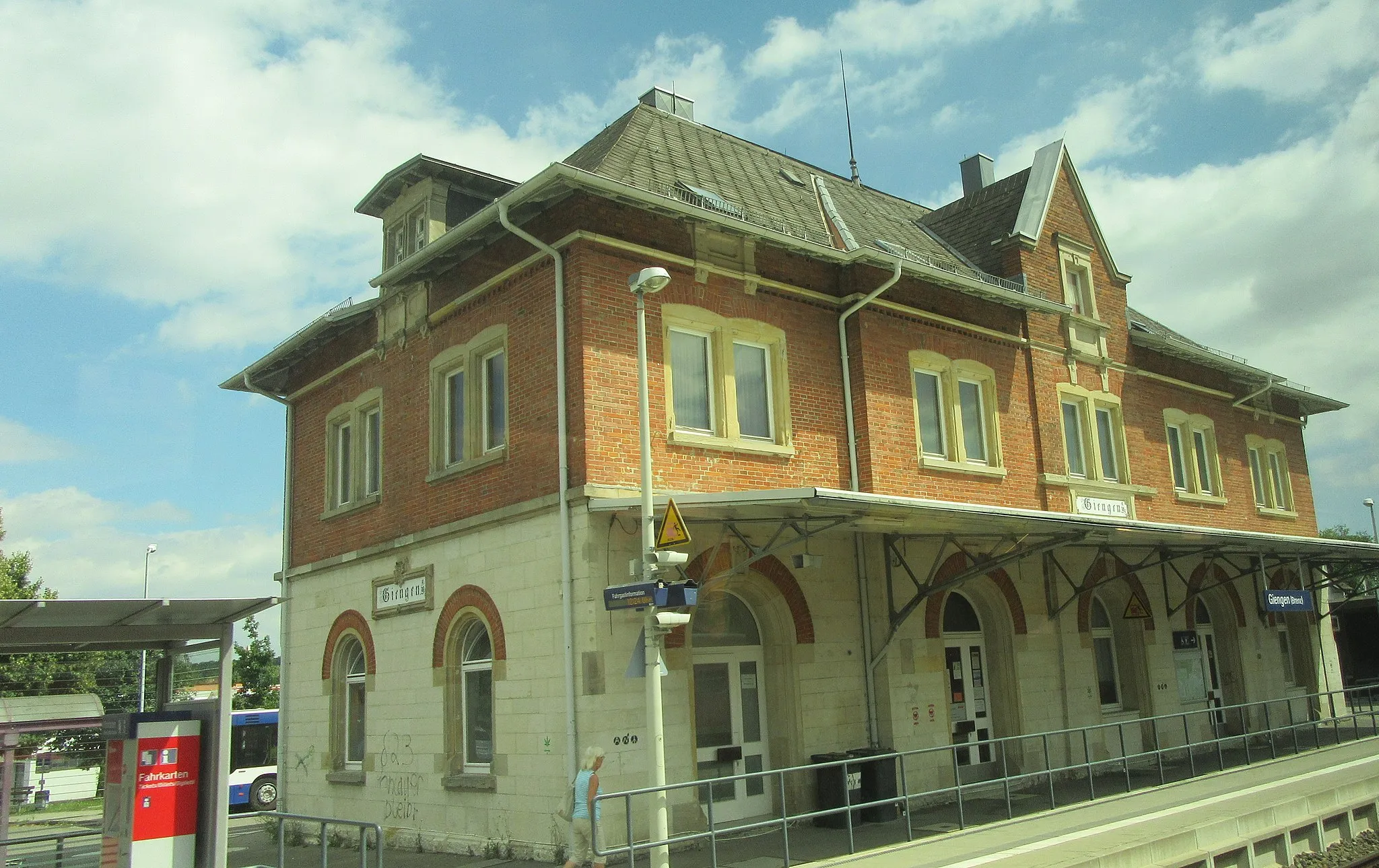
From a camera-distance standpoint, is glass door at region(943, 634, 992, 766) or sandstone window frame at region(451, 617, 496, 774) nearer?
sandstone window frame at region(451, 617, 496, 774)

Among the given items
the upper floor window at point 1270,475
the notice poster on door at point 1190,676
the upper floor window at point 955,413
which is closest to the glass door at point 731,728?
the upper floor window at point 955,413

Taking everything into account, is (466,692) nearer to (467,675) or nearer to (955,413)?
(467,675)

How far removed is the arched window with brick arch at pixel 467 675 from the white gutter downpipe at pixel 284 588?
475 centimetres

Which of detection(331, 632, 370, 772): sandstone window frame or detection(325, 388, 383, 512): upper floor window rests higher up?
detection(325, 388, 383, 512): upper floor window

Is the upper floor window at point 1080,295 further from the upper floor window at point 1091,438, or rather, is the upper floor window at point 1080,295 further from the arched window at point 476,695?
the arched window at point 476,695

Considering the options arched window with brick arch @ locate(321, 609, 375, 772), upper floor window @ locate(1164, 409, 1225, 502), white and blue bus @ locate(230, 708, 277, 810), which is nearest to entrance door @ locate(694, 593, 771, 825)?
arched window with brick arch @ locate(321, 609, 375, 772)

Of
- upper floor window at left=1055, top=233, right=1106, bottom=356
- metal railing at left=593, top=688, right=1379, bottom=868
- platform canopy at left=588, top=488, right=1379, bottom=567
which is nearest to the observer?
metal railing at left=593, top=688, right=1379, bottom=868

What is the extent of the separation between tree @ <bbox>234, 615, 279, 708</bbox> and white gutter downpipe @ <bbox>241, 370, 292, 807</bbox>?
3183 cm

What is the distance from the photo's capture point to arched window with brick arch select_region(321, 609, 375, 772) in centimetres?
1712

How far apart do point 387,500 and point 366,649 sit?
2264mm

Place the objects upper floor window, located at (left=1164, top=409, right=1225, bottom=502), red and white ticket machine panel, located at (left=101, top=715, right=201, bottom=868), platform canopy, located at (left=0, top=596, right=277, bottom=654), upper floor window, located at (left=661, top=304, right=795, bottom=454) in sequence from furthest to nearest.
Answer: upper floor window, located at (left=1164, top=409, right=1225, bottom=502) → upper floor window, located at (left=661, top=304, right=795, bottom=454) → red and white ticket machine panel, located at (left=101, top=715, right=201, bottom=868) → platform canopy, located at (left=0, top=596, right=277, bottom=654)

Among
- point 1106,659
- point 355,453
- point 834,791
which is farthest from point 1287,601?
point 355,453

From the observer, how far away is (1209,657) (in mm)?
22969

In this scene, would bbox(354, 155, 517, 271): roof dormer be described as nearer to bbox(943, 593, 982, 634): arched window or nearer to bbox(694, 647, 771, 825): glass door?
bbox(694, 647, 771, 825): glass door
